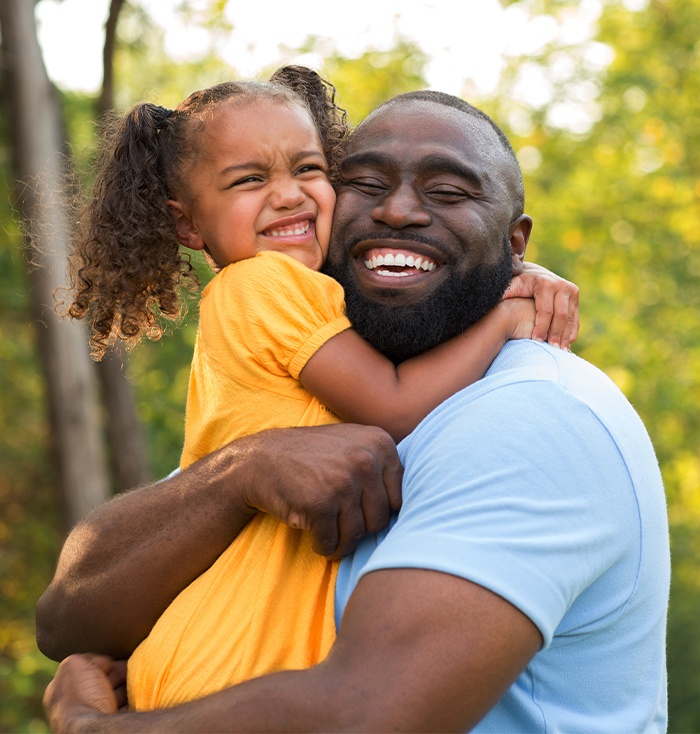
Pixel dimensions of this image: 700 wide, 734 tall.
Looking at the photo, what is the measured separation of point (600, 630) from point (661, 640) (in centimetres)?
33

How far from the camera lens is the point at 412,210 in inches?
113

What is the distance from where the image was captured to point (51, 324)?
993 centimetres

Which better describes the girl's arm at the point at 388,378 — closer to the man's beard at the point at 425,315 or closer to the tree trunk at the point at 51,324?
the man's beard at the point at 425,315

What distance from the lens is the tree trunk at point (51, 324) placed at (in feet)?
32.2

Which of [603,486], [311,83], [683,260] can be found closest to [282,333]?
[603,486]

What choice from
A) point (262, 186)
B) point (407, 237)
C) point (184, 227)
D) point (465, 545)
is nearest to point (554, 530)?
point (465, 545)

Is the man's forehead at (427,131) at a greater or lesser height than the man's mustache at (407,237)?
greater

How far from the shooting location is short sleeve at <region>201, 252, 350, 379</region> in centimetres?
262

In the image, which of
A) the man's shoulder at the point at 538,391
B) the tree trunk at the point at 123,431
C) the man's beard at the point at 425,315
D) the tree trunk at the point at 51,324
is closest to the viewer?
the man's shoulder at the point at 538,391

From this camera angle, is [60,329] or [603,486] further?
[60,329]

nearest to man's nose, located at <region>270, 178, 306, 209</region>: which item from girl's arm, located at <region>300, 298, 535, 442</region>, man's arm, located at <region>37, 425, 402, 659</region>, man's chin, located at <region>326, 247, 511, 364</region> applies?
man's chin, located at <region>326, 247, 511, 364</region>

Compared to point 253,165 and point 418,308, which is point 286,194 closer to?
point 253,165

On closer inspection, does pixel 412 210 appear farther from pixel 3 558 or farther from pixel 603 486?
pixel 3 558

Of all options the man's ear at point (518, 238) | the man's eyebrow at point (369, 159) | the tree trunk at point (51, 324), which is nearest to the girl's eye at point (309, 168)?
the man's eyebrow at point (369, 159)
